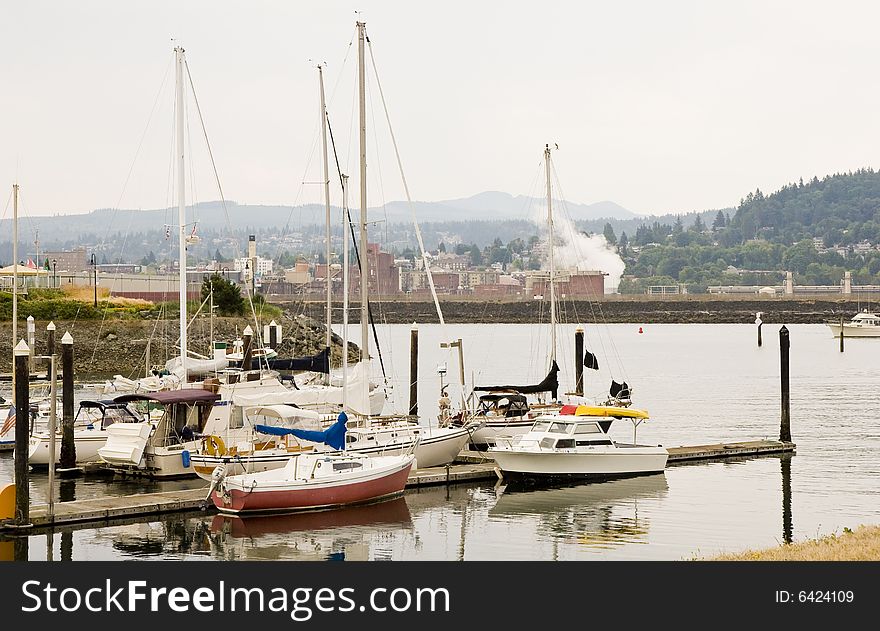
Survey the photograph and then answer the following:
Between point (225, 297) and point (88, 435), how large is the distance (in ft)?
169

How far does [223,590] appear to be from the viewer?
16906mm

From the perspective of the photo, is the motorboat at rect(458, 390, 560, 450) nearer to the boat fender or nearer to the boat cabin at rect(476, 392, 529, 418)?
the boat cabin at rect(476, 392, 529, 418)

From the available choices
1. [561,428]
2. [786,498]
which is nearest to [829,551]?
[786,498]

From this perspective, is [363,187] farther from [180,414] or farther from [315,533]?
[315,533]

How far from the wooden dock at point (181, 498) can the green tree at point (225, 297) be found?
5146 cm

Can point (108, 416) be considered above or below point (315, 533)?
above

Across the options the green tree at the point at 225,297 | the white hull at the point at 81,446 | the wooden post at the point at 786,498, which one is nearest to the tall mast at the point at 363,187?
the white hull at the point at 81,446

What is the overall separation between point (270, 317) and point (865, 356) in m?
51.3

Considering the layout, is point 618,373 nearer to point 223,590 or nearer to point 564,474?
point 564,474

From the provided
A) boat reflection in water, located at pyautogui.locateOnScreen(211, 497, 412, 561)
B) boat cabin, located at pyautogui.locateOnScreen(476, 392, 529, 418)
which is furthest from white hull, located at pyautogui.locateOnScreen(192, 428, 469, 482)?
boat cabin, located at pyautogui.locateOnScreen(476, 392, 529, 418)

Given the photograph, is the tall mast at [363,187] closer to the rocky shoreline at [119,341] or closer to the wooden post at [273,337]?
the wooden post at [273,337]

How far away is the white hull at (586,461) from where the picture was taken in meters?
32.5

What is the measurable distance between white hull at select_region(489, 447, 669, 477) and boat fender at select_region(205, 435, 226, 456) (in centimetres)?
691

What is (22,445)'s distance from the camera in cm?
2462
